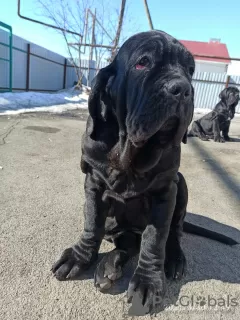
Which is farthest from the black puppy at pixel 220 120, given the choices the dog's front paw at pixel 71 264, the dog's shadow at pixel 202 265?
the dog's front paw at pixel 71 264

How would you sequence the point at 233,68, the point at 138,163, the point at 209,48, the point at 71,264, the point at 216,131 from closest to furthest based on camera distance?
the point at 138,163
the point at 71,264
the point at 216,131
the point at 233,68
the point at 209,48

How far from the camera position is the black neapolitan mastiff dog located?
124 centimetres

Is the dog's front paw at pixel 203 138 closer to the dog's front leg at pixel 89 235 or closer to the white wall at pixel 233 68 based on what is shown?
the dog's front leg at pixel 89 235

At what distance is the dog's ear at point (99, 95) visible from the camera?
144cm

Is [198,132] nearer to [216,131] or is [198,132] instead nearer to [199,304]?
[216,131]

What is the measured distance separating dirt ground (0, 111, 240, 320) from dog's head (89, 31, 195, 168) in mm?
918

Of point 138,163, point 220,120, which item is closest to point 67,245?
point 138,163

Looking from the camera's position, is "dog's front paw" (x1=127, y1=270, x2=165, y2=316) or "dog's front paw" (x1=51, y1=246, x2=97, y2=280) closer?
"dog's front paw" (x1=127, y1=270, x2=165, y2=316)

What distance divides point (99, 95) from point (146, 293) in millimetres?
1120

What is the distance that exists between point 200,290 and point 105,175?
36.1 inches

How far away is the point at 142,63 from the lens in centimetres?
129

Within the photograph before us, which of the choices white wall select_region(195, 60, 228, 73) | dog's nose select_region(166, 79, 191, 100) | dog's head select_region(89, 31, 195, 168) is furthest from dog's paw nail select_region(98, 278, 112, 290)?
white wall select_region(195, 60, 228, 73)

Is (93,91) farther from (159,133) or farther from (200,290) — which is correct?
(200,290)

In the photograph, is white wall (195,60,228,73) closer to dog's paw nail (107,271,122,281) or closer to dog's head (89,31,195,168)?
dog's head (89,31,195,168)
